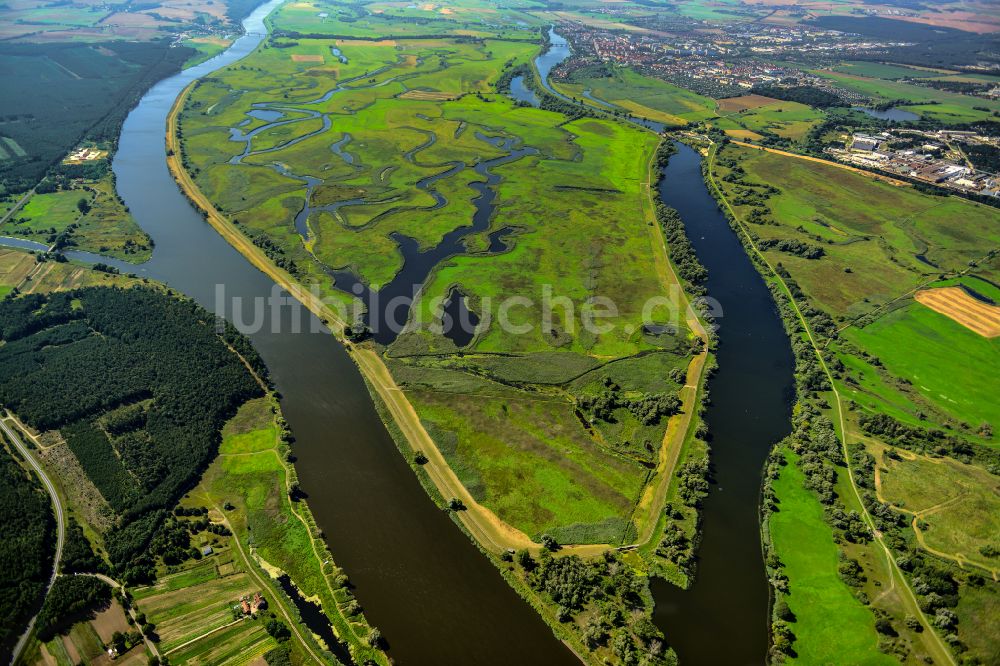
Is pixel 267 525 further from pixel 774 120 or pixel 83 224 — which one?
pixel 774 120

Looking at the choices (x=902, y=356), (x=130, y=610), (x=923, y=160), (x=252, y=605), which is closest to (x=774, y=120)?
(x=923, y=160)

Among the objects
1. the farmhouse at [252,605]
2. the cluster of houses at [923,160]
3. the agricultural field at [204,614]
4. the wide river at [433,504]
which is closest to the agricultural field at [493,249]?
the wide river at [433,504]

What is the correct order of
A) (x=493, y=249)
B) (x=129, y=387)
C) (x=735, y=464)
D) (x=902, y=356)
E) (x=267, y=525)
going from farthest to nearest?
(x=493, y=249), (x=902, y=356), (x=129, y=387), (x=735, y=464), (x=267, y=525)

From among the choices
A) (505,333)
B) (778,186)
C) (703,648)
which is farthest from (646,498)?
(778,186)

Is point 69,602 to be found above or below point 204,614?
above

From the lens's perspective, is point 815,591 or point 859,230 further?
point 859,230

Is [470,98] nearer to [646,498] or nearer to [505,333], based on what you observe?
[505,333]

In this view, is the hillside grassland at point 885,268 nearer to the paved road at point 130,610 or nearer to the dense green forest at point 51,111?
the paved road at point 130,610
